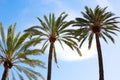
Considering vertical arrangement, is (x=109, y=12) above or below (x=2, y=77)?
above

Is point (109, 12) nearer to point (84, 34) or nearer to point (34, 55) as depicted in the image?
point (84, 34)

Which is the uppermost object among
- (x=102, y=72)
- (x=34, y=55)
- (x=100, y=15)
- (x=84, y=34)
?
(x=100, y=15)

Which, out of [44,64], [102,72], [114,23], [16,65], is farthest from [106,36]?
[16,65]

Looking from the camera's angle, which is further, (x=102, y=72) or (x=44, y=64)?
(x=44, y=64)

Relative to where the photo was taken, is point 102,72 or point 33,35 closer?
point 102,72

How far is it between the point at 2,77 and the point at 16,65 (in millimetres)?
2149

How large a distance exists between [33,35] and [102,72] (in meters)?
9.92

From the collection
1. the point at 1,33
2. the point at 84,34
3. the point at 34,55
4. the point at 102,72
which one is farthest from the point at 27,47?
the point at 102,72

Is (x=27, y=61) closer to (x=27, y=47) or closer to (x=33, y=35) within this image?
(x=27, y=47)

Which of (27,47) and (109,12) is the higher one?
(109,12)

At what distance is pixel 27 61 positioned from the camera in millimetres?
32750

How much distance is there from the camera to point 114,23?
33594 millimetres

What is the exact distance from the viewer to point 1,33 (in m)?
32.7

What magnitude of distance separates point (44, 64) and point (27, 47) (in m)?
3.27
